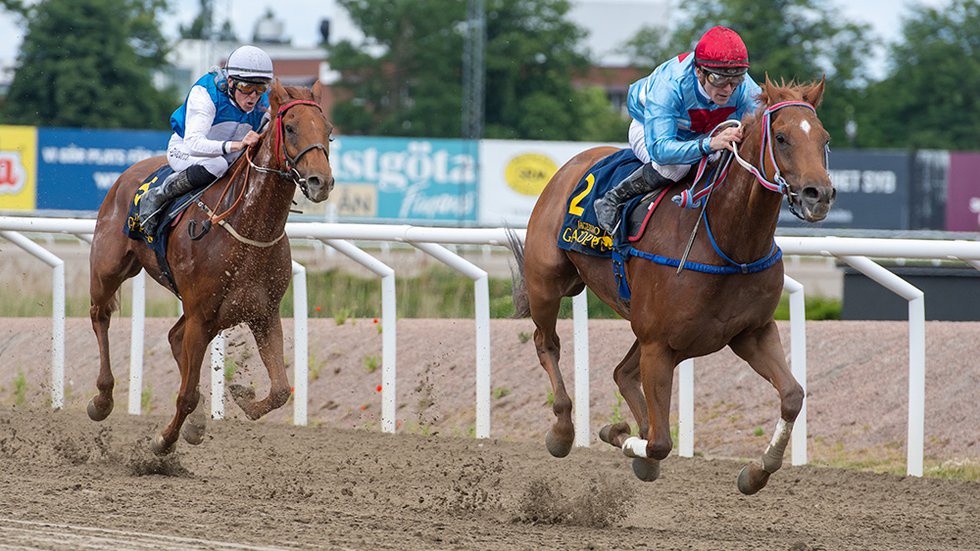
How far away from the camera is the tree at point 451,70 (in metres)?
38.7

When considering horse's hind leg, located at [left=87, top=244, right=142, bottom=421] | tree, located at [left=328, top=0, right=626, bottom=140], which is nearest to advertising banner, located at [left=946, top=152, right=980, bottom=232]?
tree, located at [left=328, top=0, right=626, bottom=140]

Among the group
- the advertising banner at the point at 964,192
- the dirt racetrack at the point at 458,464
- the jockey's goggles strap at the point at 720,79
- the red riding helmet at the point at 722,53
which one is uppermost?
the advertising banner at the point at 964,192

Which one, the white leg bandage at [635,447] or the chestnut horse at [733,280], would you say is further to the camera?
the white leg bandage at [635,447]

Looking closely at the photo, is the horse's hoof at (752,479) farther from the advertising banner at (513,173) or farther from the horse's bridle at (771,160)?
the advertising banner at (513,173)

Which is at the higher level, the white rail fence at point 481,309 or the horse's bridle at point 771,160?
the horse's bridle at point 771,160

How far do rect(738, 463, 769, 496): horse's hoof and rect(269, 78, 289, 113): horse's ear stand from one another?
2431 millimetres

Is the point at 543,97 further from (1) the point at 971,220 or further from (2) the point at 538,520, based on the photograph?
(2) the point at 538,520

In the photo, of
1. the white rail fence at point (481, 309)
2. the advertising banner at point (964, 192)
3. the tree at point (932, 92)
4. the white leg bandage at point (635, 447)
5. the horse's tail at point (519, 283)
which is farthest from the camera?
the tree at point (932, 92)

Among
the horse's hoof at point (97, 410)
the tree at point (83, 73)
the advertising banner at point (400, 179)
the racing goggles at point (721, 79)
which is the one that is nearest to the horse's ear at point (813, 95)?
the racing goggles at point (721, 79)

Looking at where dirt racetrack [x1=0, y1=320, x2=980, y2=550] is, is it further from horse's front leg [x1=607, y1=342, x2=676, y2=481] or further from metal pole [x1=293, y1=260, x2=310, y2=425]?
horse's front leg [x1=607, y1=342, x2=676, y2=481]

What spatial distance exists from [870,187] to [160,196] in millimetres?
21898

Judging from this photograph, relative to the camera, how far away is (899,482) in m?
6.63

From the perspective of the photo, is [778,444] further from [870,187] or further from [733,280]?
[870,187]

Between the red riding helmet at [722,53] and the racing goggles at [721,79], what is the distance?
2 centimetres
